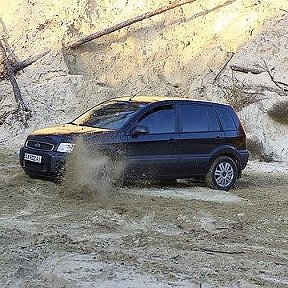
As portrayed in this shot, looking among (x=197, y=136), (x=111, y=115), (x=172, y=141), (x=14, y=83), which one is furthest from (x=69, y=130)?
(x=14, y=83)

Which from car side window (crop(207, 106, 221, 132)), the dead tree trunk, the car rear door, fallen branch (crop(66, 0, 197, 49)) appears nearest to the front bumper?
the car rear door

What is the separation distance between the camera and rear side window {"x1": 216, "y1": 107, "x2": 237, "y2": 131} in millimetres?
12157

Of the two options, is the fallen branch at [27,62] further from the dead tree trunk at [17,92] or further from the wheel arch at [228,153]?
the wheel arch at [228,153]

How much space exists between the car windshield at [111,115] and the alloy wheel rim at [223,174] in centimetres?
190

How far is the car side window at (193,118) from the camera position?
1155 cm

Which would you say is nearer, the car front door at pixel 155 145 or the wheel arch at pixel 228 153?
the car front door at pixel 155 145

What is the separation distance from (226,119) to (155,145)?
1969 mm

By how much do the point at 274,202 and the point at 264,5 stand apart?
14.4m

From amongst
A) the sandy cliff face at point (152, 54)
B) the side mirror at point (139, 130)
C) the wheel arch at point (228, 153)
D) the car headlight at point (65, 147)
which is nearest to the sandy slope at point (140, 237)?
the car headlight at point (65, 147)

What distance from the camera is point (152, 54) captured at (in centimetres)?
2227

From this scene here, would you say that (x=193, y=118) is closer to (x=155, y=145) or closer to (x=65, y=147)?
(x=155, y=145)

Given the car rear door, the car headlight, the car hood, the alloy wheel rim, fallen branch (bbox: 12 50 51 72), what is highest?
fallen branch (bbox: 12 50 51 72)

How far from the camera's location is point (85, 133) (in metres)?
10.5

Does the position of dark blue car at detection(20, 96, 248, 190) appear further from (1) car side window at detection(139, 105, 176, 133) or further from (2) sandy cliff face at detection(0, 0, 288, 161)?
(2) sandy cliff face at detection(0, 0, 288, 161)
